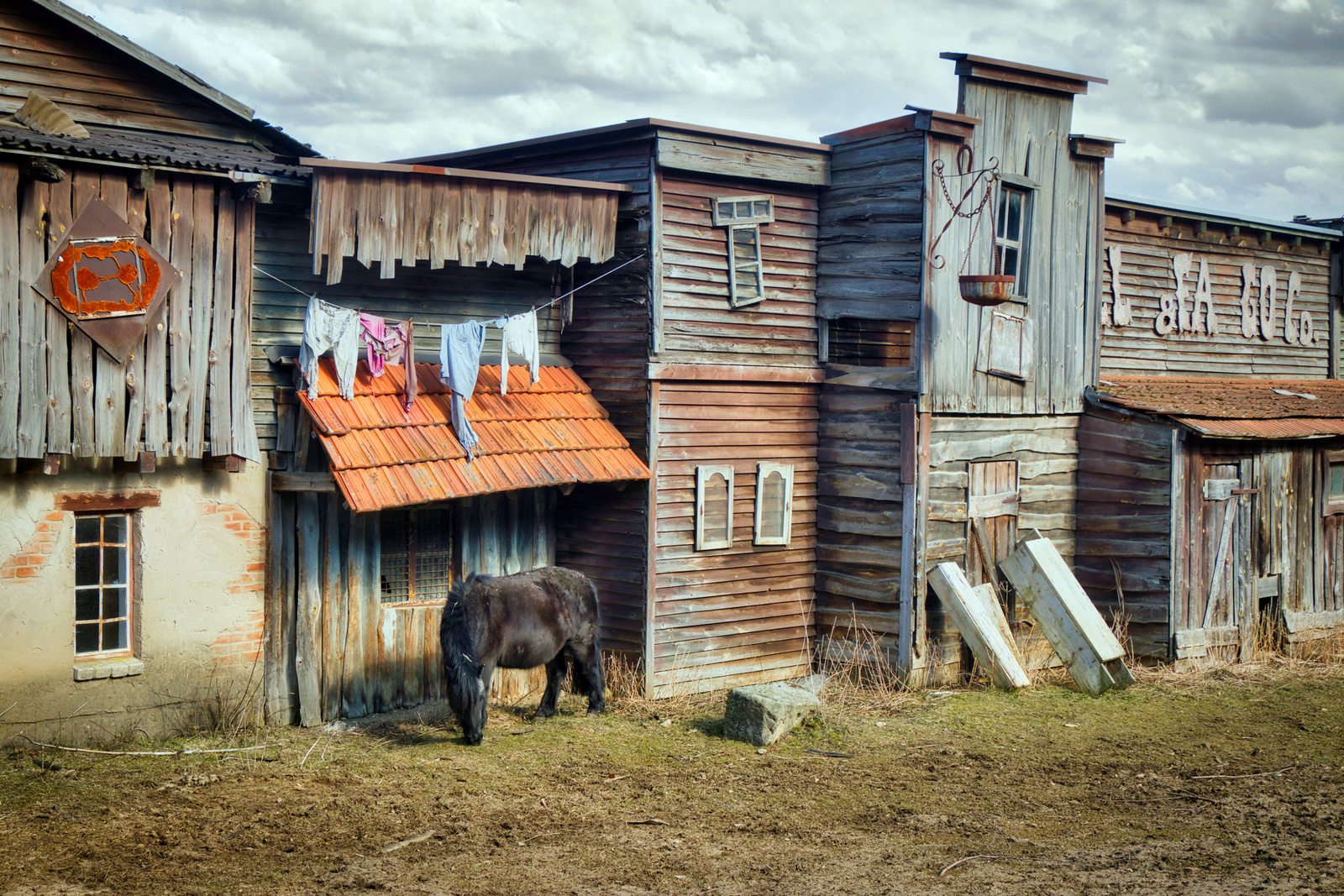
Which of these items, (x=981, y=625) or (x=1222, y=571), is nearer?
(x=981, y=625)

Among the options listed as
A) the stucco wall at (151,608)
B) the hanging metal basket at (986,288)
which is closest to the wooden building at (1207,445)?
the hanging metal basket at (986,288)

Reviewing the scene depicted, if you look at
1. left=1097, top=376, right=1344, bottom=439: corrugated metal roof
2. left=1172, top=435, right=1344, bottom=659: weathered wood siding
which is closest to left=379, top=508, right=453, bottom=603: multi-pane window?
left=1097, top=376, right=1344, bottom=439: corrugated metal roof

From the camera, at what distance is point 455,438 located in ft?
36.3

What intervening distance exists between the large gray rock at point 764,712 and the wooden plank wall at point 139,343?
5.09m

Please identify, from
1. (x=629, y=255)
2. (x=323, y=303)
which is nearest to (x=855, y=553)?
(x=629, y=255)

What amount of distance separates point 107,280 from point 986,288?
28.3ft

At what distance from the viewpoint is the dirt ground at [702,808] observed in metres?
7.23

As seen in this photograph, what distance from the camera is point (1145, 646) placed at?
14047 millimetres

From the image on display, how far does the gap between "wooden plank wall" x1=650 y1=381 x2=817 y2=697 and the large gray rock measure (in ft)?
5.49

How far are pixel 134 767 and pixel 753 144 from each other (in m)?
8.87

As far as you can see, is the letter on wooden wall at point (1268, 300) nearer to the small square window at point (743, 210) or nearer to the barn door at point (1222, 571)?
the barn door at point (1222, 571)

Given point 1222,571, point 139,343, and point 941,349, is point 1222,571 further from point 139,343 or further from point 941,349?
point 139,343

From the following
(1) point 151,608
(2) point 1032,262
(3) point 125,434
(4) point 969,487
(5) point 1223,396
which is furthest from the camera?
(5) point 1223,396

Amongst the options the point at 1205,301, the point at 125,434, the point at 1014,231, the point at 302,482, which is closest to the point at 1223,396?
the point at 1205,301
